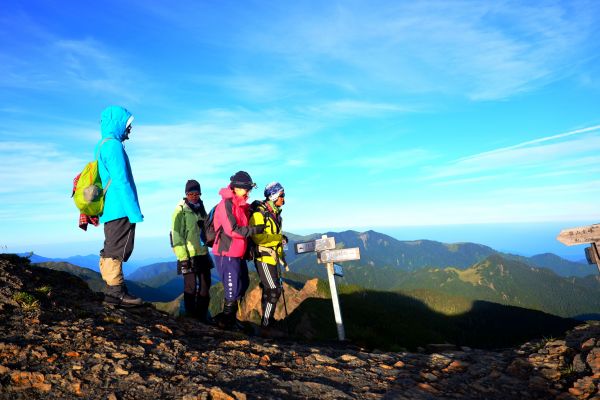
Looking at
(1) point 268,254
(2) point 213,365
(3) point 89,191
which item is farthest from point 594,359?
(3) point 89,191

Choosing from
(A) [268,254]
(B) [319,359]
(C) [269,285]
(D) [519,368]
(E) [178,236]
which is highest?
(E) [178,236]

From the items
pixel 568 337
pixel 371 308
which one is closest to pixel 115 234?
pixel 568 337

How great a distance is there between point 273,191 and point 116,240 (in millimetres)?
4361

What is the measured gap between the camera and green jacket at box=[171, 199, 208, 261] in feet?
31.3

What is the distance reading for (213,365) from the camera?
4.98 metres

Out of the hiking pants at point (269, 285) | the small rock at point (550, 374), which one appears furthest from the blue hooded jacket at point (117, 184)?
the small rock at point (550, 374)

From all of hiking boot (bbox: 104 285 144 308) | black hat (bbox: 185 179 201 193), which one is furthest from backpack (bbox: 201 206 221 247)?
hiking boot (bbox: 104 285 144 308)

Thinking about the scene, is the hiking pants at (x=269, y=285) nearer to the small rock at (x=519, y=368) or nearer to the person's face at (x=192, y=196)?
the person's face at (x=192, y=196)

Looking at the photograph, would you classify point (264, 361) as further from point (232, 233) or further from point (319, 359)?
point (232, 233)

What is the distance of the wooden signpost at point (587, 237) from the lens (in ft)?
34.3

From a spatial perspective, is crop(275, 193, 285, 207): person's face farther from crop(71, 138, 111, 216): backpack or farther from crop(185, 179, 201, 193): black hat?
crop(71, 138, 111, 216): backpack

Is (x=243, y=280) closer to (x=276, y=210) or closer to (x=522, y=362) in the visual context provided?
(x=276, y=210)

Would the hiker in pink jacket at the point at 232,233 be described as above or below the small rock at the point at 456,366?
above

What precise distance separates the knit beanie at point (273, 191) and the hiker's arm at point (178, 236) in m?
2.38
